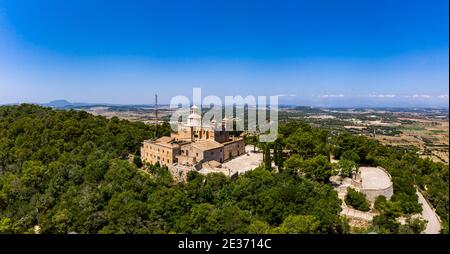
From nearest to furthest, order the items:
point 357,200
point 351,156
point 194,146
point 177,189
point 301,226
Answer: point 301,226, point 357,200, point 177,189, point 351,156, point 194,146

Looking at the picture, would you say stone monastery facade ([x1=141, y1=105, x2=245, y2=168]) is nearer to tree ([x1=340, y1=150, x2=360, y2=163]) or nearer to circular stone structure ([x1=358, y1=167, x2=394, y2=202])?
tree ([x1=340, y1=150, x2=360, y2=163])

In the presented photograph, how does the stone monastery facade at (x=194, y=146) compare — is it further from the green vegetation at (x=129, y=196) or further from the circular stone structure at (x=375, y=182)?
the circular stone structure at (x=375, y=182)

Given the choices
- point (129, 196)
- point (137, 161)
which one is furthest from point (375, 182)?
point (137, 161)

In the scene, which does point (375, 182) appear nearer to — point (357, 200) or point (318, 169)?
point (357, 200)

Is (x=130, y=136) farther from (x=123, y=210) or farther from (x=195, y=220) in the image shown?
(x=195, y=220)

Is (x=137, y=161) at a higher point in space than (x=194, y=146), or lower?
lower

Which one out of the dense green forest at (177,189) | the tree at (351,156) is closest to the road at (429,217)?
the dense green forest at (177,189)
